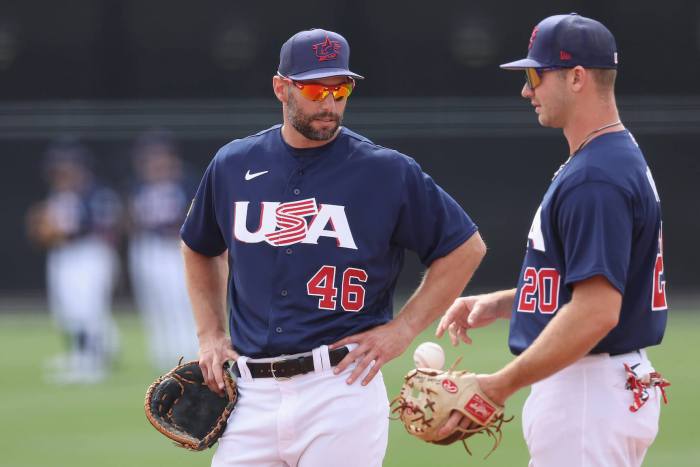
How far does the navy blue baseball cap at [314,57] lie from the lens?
402cm

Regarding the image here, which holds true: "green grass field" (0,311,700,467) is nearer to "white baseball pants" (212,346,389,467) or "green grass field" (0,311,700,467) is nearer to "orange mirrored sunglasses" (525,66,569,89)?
"white baseball pants" (212,346,389,467)

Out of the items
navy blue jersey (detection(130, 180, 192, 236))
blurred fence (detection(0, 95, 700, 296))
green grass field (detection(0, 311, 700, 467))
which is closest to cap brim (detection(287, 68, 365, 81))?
green grass field (detection(0, 311, 700, 467))

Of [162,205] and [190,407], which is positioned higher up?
[190,407]

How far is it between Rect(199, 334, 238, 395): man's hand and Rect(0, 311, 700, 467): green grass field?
348cm

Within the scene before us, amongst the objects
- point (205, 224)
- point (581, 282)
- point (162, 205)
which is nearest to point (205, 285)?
point (205, 224)

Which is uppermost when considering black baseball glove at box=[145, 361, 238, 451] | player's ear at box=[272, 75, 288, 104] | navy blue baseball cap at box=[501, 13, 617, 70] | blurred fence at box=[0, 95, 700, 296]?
navy blue baseball cap at box=[501, 13, 617, 70]

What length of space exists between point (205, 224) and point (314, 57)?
0.73 m

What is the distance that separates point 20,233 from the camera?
18.0 metres

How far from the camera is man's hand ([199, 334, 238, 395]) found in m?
4.17

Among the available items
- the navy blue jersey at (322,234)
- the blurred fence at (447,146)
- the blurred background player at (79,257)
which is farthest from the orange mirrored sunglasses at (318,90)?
the blurred fence at (447,146)

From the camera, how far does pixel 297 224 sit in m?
4.03

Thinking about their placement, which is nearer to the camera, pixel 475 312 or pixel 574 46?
pixel 574 46

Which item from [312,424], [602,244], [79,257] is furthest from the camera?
[79,257]

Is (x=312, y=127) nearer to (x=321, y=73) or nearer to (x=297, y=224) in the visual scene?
(x=321, y=73)
